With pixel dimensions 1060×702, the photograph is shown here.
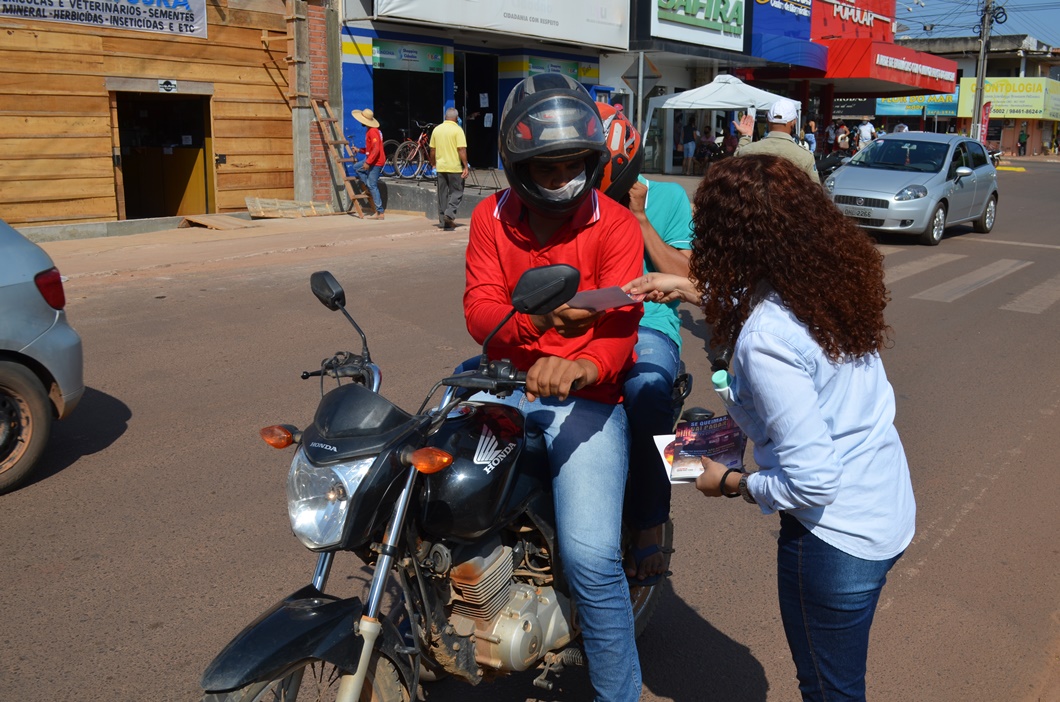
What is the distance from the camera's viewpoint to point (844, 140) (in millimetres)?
34500

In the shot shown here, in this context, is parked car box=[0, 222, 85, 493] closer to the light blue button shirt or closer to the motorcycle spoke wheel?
the motorcycle spoke wheel

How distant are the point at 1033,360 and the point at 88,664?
25.2 feet

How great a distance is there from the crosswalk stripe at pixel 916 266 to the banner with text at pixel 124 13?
11.1 meters

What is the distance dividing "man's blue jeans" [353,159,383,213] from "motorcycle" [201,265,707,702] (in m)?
14.9

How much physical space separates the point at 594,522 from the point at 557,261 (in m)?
0.80

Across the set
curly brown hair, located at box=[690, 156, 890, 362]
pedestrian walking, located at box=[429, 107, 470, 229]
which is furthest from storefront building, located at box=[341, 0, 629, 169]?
curly brown hair, located at box=[690, 156, 890, 362]

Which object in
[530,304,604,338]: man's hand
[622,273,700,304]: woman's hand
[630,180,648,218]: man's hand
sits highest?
[630,180,648,218]: man's hand

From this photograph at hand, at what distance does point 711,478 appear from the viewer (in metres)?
2.51

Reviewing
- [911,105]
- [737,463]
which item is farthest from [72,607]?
[911,105]

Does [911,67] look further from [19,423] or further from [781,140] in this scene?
[19,423]

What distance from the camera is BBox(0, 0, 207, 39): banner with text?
1345 centimetres

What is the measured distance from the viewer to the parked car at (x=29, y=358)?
514 cm

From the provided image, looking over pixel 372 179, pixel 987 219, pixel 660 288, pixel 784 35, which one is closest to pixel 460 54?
pixel 372 179

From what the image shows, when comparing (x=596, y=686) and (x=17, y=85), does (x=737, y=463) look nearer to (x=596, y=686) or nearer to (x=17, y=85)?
(x=596, y=686)
